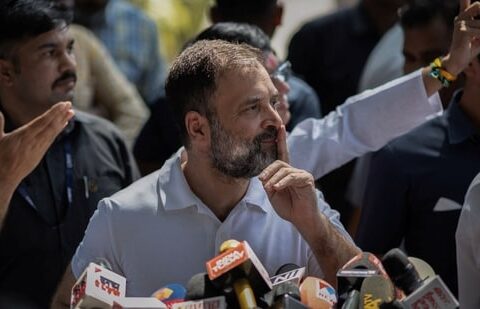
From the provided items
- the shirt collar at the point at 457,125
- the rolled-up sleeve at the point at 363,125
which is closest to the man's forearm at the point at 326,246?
the rolled-up sleeve at the point at 363,125

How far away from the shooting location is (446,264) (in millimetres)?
4746

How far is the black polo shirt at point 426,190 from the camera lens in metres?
4.75

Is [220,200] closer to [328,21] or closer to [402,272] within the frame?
[402,272]

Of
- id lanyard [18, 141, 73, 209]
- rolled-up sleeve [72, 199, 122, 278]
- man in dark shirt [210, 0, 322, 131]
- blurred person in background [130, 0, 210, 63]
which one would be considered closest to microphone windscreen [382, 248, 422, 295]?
rolled-up sleeve [72, 199, 122, 278]

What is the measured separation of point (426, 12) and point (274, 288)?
2.45 metres

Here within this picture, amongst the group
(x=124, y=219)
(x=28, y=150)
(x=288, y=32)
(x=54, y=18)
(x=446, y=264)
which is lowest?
(x=446, y=264)

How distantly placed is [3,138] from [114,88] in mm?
2567

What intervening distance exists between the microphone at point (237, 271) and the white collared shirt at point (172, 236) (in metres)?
0.51

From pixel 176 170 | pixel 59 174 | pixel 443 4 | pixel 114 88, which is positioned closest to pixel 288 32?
pixel 114 88

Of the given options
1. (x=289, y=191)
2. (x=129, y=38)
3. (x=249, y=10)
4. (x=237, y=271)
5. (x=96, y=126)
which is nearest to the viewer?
(x=237, y=271)

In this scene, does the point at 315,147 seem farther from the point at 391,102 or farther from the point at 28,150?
the point at 28,150

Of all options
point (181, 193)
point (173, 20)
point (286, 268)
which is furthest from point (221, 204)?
point (173, 20)

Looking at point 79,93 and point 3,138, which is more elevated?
point 79,93

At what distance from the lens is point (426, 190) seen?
188 inches
